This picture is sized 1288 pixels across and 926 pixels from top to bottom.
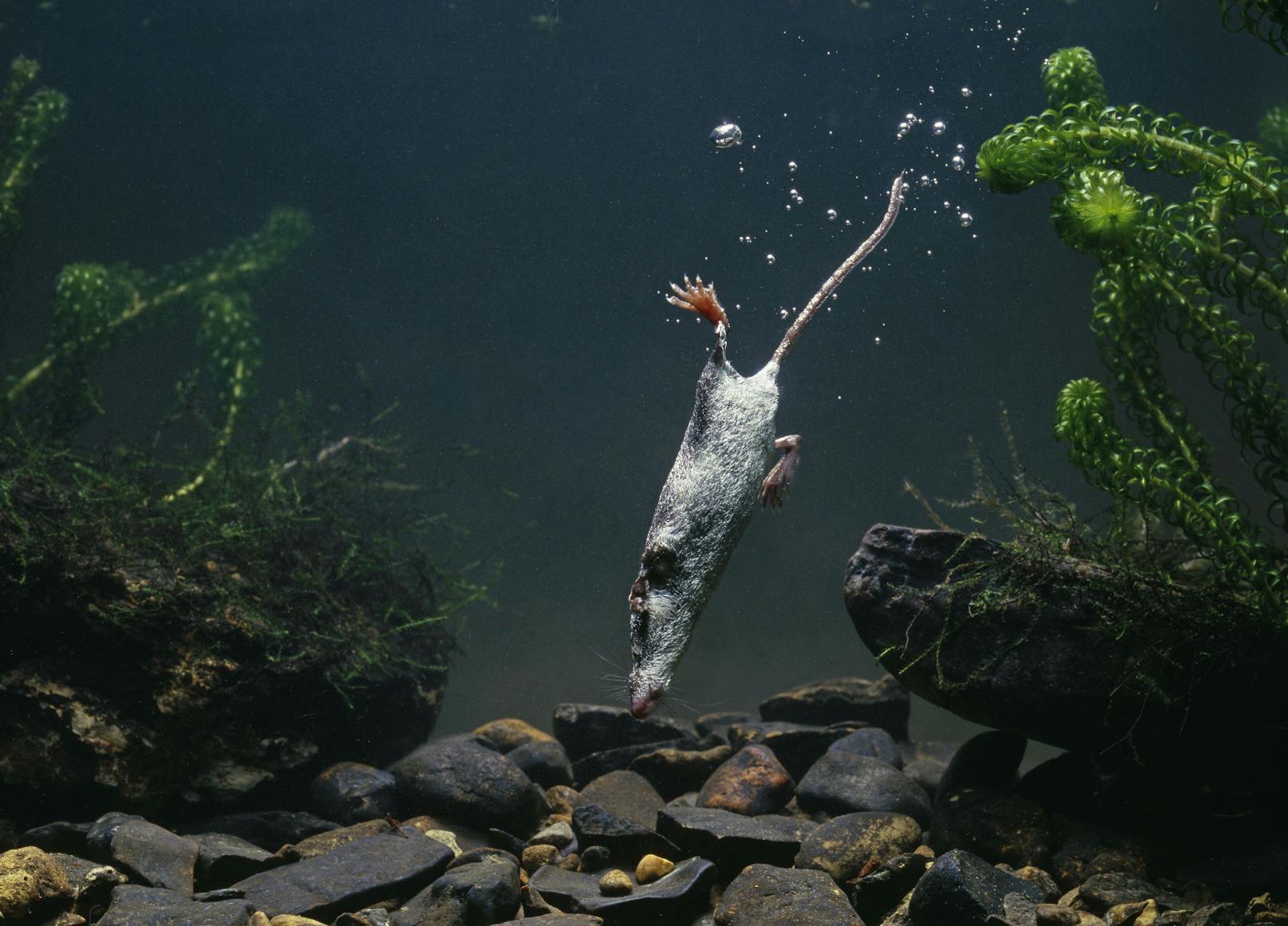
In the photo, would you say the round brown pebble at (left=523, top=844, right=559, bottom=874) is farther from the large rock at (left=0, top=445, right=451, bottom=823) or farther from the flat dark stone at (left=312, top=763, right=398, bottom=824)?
the large rock at (left=0, top=445, right=451, bottom=823)

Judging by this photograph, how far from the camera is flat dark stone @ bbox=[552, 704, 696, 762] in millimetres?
5762

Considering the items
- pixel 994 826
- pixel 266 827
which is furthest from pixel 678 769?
pixel 266 827

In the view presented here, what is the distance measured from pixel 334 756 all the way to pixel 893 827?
3644 millimetres

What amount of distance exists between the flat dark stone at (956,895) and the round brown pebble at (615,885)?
1.09 meters

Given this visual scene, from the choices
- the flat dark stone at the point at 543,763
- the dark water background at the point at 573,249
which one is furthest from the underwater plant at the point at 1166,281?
the dark water background at the point at 573,249

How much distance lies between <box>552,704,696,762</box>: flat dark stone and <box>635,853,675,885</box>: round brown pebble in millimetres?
2474

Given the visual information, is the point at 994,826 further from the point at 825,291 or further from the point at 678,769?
the point at 825,291

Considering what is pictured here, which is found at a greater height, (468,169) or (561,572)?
(468,169)

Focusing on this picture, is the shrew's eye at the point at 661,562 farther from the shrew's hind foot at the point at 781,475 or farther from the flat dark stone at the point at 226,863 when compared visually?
the flat dark stone at the point at 226,863

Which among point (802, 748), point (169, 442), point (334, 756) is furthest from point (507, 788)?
point (169, 442)

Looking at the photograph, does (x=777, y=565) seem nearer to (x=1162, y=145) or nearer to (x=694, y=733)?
(x=694, y=733)

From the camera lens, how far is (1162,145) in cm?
373

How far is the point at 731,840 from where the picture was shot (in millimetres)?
3137

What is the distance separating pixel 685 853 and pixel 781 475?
5.88 feet
